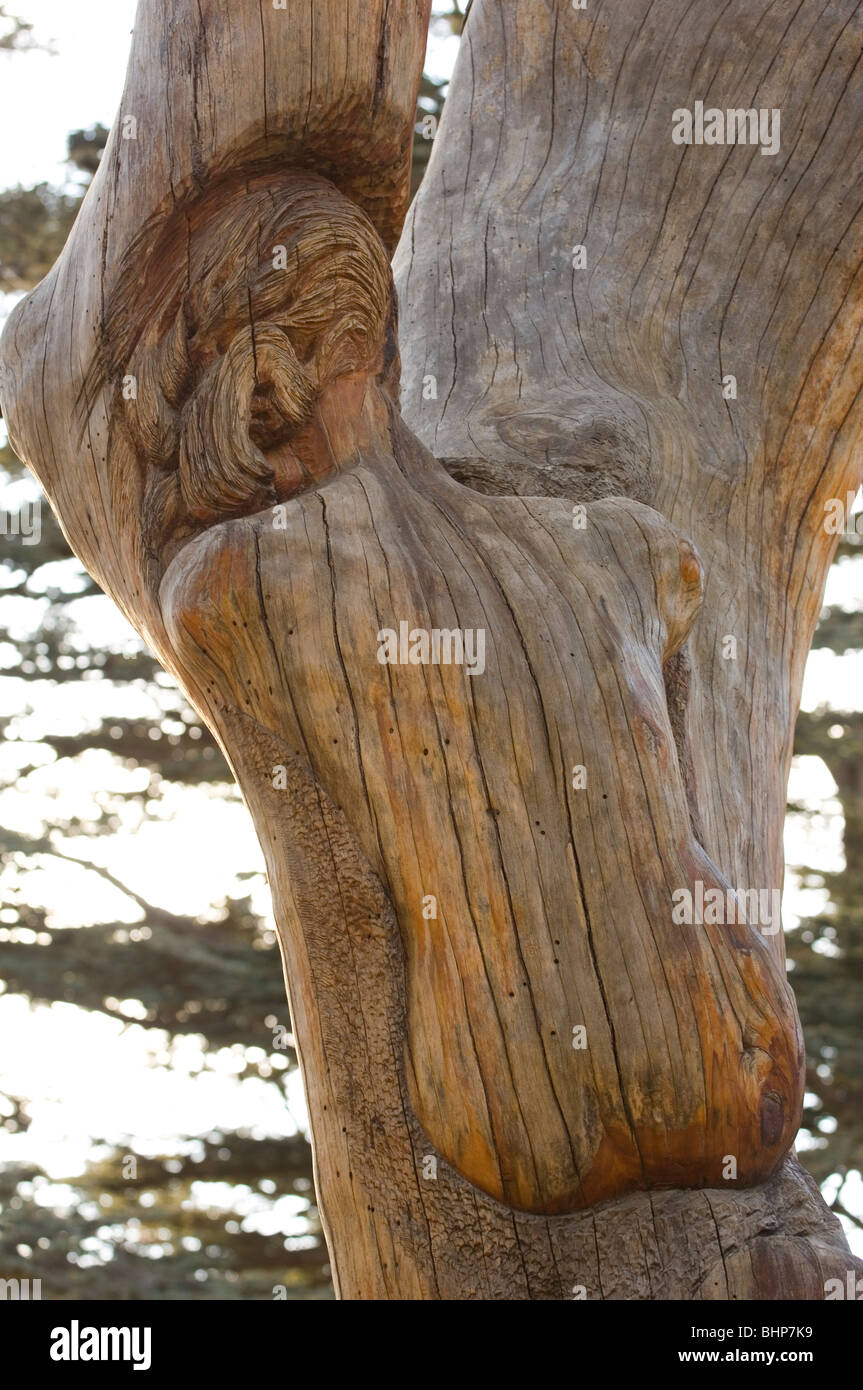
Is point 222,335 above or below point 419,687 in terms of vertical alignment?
above

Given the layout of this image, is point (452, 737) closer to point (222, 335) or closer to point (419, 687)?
point (419, 687)

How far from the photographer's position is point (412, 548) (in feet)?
6.43

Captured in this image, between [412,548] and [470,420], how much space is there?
55cm

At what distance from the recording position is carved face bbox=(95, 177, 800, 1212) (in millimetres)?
1815

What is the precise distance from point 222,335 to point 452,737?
71 centimetres

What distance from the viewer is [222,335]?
2.02 m

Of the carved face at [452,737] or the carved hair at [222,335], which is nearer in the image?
the carved face at [452,737]

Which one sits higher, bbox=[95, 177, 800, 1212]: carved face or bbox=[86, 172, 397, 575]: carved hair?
bbox=[86, 172, 397, 575]: carved hair

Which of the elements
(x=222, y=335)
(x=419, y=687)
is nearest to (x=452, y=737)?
(x=419, y=687)

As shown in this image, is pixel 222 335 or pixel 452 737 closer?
pixel 452 737

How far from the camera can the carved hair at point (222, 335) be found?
6.58 ft

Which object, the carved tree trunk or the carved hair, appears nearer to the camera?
the carved tree trunk

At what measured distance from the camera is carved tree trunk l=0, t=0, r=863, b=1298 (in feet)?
5.97

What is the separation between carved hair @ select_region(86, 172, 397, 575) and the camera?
2006 millimetres
